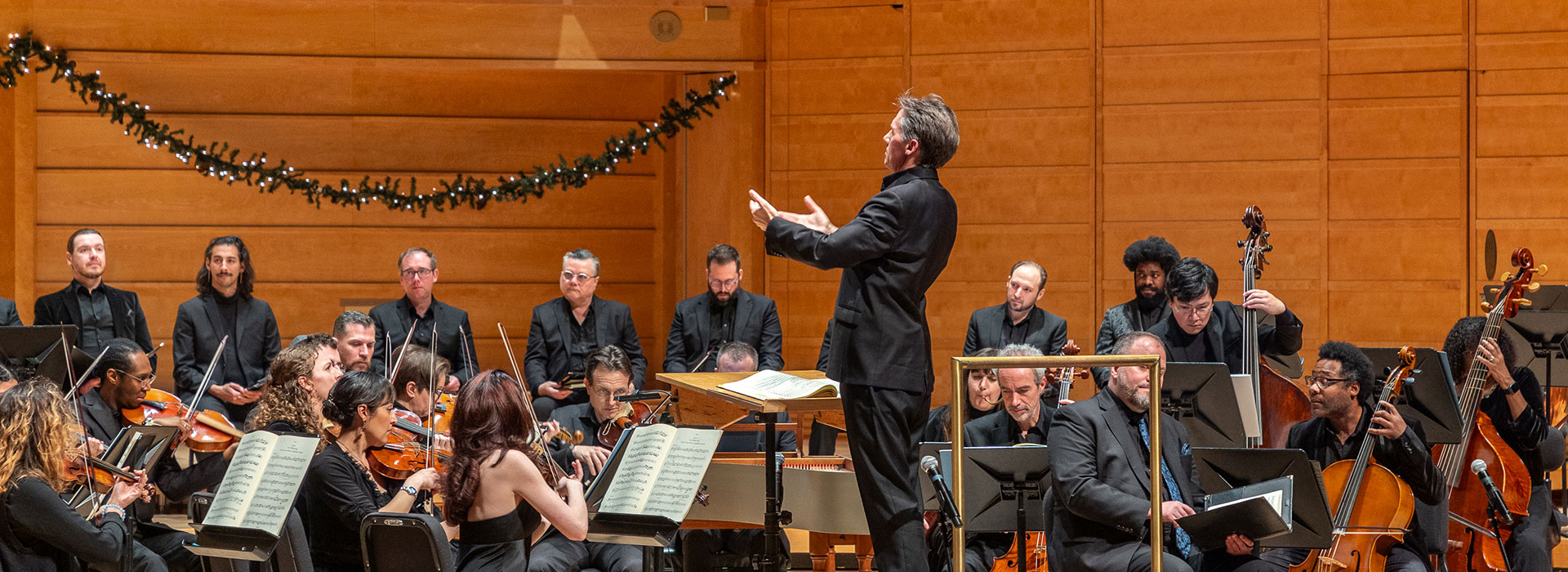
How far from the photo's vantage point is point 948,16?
22.6 ft

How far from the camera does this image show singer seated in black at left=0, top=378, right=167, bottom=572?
9.93ft

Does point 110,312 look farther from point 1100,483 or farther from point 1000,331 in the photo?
point 1100,483

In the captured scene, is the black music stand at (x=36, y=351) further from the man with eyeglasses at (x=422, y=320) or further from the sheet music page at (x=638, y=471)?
the sheet music page at (x=638, y=471)

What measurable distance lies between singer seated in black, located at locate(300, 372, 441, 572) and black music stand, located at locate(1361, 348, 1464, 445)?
3.00 meters

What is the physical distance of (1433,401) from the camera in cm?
412

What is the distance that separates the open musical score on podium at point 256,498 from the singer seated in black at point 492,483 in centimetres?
35

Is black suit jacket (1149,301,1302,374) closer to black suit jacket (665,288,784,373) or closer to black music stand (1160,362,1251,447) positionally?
black music stand (1160,362,1251,447)

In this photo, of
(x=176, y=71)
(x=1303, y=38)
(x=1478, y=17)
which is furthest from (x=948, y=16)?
A: (x=176, y=71)

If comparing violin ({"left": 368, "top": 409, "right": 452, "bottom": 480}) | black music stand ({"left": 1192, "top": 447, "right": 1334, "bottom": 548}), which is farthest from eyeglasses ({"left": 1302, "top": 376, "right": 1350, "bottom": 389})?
violin ({"left": 368, "top": 409, "right": 452, "bottom": 480})

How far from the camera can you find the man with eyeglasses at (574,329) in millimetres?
5766

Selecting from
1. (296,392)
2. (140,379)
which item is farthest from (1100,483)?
(140,379)

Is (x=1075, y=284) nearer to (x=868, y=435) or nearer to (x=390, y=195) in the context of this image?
(x=390, y=195)

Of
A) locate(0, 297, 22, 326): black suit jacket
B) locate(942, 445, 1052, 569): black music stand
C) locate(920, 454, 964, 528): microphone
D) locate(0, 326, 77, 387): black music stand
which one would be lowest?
locate(942, 445, 1052, 569): black music stand

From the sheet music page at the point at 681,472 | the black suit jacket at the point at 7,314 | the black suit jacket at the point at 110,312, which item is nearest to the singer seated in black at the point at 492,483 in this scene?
the sheet music page at the point at 681,472
